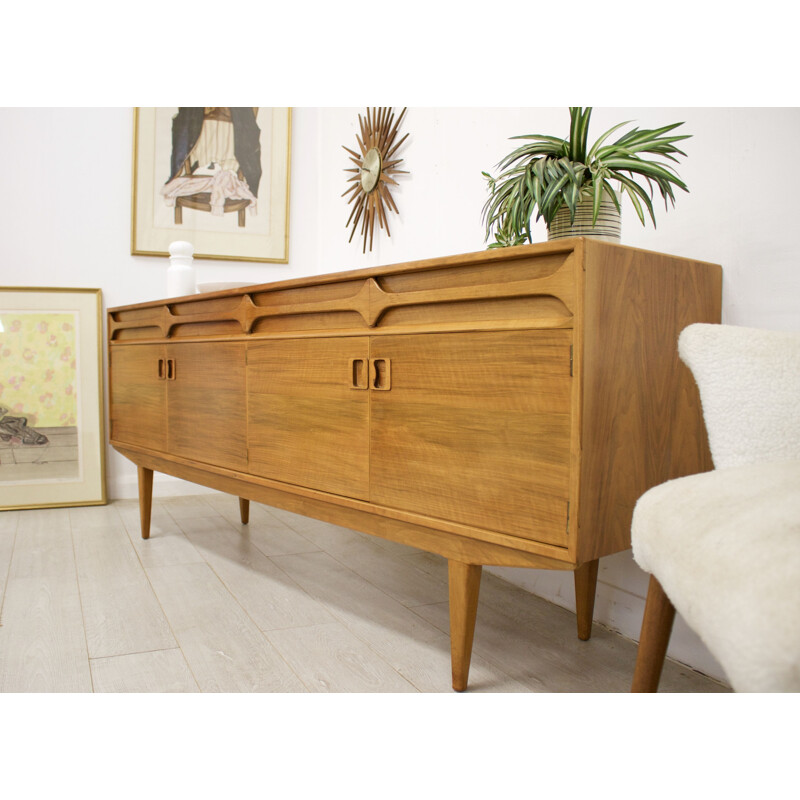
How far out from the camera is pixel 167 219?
311cm

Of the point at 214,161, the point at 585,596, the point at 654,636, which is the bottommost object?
the point at 585,596

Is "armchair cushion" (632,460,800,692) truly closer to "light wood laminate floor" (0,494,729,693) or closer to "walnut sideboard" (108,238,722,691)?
"walnut sideboard" (108,238,722,691)

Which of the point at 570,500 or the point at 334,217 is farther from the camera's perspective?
the point at 334,217

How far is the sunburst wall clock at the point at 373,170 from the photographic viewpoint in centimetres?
259

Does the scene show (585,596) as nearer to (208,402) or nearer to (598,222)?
(598,222)

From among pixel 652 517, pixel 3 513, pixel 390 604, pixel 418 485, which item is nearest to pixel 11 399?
pixel 3 513

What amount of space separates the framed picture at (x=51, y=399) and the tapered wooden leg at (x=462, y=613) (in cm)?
220

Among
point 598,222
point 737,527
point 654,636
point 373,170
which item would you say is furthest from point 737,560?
point 373,170

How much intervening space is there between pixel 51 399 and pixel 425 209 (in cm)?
182

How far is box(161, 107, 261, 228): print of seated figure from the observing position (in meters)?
3.09

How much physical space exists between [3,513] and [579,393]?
8.67ft

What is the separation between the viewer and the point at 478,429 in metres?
1.21

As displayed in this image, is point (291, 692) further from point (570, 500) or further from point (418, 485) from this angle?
point (570, 500)

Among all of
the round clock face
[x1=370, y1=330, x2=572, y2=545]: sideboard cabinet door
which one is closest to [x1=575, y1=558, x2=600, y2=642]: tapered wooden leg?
[x1=370, y1=330, x2=572, y2=545]: sideboard cabinet door
